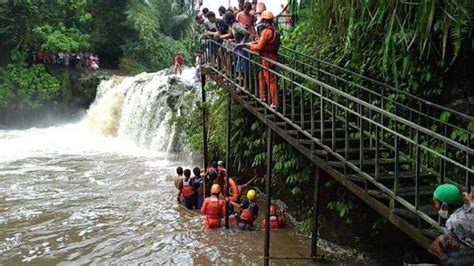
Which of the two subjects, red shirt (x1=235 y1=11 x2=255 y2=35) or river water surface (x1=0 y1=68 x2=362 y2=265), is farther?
red shirt (x1=235 y1=11 x2=255 y2=35)

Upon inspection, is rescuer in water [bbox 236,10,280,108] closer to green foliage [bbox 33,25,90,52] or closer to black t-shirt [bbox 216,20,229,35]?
black t-shirt [bbox 216,20,229,35]

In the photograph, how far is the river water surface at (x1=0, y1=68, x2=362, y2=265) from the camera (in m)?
8.02

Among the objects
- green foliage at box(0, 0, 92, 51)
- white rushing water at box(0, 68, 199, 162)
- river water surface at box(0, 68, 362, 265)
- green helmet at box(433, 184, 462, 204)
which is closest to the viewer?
green helmet at box(433, 184, 462, 204)

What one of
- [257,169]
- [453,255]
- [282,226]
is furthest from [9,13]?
[453,255]

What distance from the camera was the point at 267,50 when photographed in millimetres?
7449

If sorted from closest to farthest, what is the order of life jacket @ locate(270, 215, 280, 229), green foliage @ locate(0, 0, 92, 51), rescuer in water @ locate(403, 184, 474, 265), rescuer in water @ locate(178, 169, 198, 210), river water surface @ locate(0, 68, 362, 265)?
rescuer in water @ locate(403, 184, 474, 265) < river water surface @ locate(0, 68, 362, 265) < life jacket @ locate(270, 215, 280, 229) < rescuer in water @ locate(178, 169, 198, 210) < green foliage @ locate(0, 0, 92, 51)

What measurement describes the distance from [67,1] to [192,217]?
65.9 feet

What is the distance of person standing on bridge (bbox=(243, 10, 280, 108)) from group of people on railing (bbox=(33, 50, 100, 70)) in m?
21.2

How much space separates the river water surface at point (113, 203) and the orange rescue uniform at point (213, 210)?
19 centimetres

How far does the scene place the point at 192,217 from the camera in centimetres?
991

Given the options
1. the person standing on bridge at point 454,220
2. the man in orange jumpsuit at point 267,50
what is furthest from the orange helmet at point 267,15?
the person standing on bridge at point 454,220


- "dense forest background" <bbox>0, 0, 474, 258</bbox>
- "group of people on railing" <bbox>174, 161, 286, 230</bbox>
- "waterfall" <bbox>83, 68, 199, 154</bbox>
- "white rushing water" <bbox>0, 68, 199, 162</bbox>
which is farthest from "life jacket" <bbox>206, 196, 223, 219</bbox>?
"white rushing water" <bbox>0, 68, 199, 162</bbox>

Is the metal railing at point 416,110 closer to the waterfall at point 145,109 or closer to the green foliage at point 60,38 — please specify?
the waterfall at point 145,109

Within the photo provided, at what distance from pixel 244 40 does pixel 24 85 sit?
18.5m
